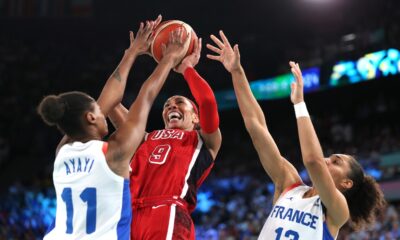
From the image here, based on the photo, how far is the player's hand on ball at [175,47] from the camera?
3.50 metres

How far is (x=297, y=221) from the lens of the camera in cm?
361

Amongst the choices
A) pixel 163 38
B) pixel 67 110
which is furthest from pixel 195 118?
pixel 67 110

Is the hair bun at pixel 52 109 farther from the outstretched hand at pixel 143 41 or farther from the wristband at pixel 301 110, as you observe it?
the wristband at pixel 301 110

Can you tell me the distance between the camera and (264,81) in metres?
19.3

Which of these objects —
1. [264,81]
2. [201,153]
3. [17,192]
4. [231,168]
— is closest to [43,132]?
[17,192]

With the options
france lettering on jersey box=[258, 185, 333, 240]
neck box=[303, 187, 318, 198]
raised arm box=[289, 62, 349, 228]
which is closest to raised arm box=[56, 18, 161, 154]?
raised arm box=[289, 62, 349, 228]

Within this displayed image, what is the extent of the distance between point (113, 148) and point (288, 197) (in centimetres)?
142

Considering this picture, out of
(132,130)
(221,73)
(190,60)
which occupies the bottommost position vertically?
(132,130)

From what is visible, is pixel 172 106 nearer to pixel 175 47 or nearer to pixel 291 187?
pixel 175 47

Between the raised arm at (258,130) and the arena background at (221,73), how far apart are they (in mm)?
→ 9997

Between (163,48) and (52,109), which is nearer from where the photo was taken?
(52,109)

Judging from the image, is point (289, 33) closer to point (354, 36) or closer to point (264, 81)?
point (264, 81)

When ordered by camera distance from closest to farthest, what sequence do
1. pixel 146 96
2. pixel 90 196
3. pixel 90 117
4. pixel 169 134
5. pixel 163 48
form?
pixel 90 196 → pixel 90 117 → pixel 146 96 → pixel 163 48 → pixel 169 134

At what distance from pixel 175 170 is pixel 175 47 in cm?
83
